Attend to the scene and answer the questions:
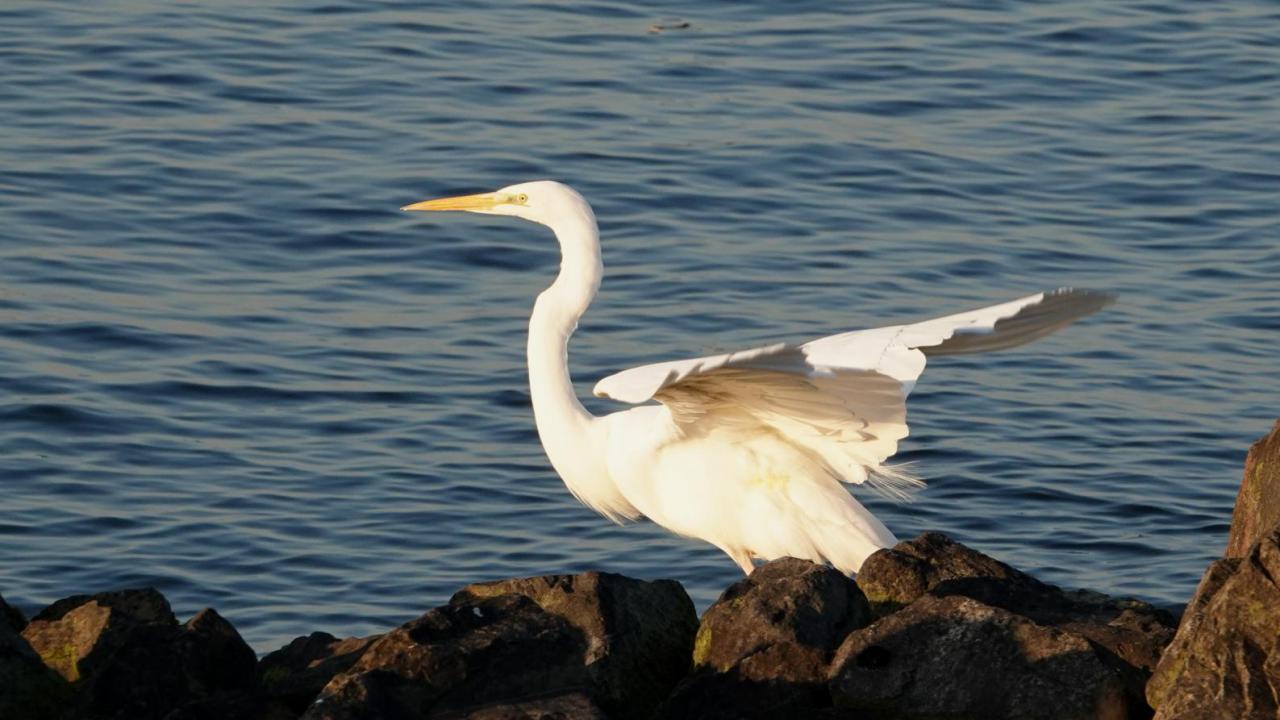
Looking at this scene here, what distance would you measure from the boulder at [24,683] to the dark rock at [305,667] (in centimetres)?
54

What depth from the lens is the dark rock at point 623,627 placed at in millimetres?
5199

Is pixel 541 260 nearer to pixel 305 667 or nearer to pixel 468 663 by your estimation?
pixel 305 667

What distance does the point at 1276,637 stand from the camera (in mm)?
4711

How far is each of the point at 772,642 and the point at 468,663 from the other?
75 cm

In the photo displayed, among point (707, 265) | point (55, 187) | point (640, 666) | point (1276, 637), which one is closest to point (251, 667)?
point (640, 666)

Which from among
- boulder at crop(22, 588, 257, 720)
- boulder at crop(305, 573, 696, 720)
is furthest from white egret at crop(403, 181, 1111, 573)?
boulder at crop(22, 588, 257, 720)

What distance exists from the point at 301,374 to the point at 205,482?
1.37 meters

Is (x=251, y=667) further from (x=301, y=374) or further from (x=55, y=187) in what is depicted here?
(x=55, y=187)

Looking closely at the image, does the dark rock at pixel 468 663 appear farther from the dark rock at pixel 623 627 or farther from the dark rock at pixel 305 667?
the dark rock at pixel 305 667

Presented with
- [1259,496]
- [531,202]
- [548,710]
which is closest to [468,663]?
[548,710]

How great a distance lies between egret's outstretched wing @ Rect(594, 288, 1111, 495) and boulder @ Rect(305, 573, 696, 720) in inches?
22.8

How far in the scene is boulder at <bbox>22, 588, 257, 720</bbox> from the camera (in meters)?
5.19

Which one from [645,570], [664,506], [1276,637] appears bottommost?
[645,570]

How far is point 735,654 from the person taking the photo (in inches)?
204
